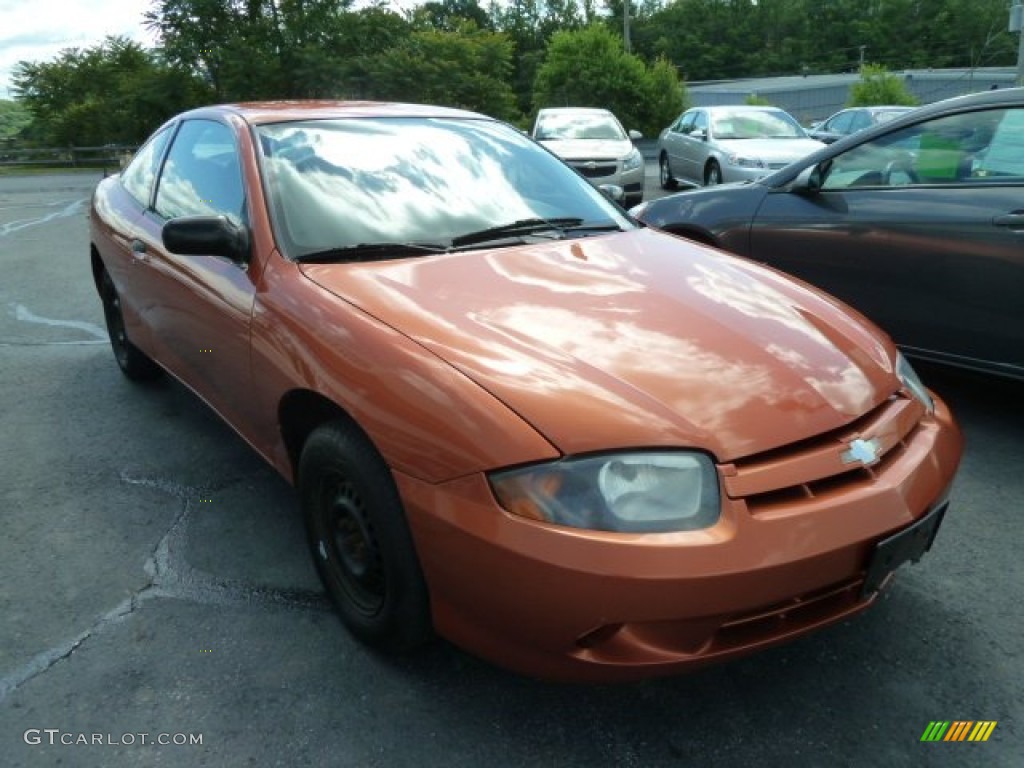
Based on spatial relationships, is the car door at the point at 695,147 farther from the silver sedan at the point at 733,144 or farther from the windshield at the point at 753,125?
the windshield at the point at 753,125

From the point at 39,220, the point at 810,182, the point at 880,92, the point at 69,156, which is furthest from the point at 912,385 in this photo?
the point at 69,156

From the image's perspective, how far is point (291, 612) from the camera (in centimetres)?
256

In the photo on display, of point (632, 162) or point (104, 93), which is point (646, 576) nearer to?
point (632, 162)

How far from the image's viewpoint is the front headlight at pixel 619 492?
5.76ft

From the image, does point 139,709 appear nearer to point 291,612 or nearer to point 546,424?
point 291,612

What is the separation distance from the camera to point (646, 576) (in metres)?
1.69

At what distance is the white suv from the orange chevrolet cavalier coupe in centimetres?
830

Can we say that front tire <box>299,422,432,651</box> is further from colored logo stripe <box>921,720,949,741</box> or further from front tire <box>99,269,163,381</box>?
front tire <box>99,269,163,381</box>

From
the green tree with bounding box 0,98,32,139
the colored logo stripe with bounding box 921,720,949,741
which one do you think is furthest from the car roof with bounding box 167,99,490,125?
the green tree with bounding box 0,98,32,139

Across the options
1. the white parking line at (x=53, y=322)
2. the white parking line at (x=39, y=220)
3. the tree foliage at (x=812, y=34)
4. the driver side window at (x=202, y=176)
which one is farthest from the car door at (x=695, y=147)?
the tree foliage at (x=812, y=34)

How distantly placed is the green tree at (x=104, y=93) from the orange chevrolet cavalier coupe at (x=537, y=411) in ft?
75.6

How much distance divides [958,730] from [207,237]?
97.8 inches

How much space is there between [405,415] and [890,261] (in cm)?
289

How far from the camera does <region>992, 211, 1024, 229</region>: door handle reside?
3.47m
